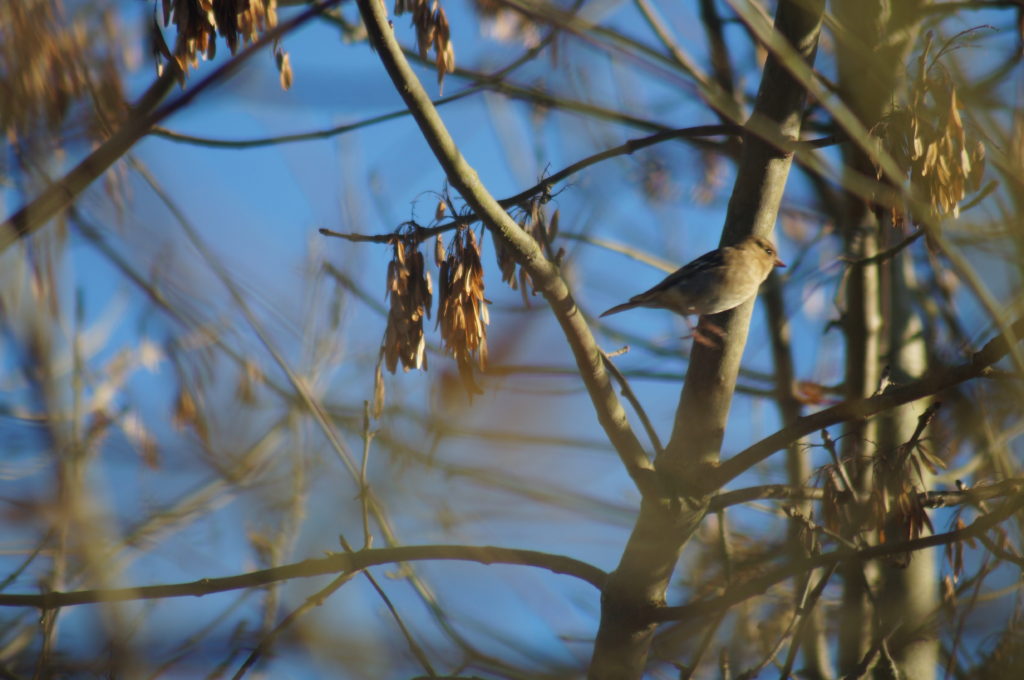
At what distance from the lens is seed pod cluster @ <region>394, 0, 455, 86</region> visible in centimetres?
254

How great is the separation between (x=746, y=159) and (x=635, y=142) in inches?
13.4

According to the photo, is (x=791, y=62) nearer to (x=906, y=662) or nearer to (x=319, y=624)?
(x=319, y=624)

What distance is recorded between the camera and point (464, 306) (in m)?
2.36

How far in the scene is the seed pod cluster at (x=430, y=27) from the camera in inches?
99.9

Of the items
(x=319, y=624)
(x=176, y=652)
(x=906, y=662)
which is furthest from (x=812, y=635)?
(x=176, y=652)

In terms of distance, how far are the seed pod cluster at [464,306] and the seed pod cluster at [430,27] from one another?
21.7 inches

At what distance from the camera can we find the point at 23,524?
98.0 inches

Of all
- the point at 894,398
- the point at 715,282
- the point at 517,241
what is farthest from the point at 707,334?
the point at 517,241

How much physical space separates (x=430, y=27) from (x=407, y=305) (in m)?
0.79

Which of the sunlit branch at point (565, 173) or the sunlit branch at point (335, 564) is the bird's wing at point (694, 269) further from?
the sunlit branch at point (335, 564)

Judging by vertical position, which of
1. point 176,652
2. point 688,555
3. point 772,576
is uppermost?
point 688,555

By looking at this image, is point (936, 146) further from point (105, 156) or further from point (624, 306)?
point (105, 156)

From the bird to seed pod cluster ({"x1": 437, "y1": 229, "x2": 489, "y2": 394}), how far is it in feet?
2.13

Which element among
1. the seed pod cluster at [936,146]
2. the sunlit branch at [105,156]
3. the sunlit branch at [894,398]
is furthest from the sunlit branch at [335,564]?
the seed pod cluster at [936,146]
